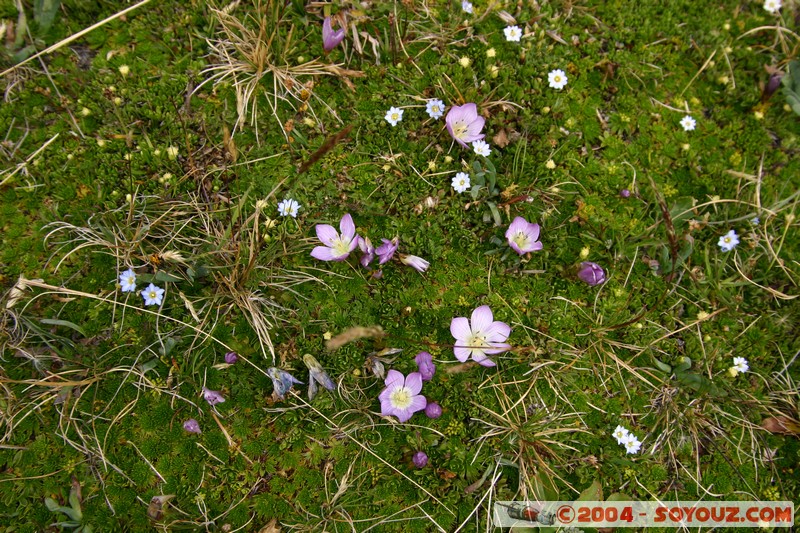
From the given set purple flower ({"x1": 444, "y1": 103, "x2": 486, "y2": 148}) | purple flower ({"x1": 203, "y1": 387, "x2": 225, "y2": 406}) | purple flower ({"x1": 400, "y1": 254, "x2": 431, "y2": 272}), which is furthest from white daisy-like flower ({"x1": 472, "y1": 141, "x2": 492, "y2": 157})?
purple flower ({"x1": 203, "y1": 387, "x2": 225, "y2": 406})

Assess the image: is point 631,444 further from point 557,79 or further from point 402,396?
point 557,79

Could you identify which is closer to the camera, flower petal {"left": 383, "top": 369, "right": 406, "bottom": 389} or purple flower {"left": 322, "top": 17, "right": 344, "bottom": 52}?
flower petal {"left": 383, "top": 369, "right": 406, "bottom": 389}

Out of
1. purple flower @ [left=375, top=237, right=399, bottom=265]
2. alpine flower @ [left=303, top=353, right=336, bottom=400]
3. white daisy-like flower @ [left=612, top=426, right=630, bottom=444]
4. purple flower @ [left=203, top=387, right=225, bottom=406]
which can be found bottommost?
white daisy-like flower @ [left=612, top=426, right=630, bottom=444]

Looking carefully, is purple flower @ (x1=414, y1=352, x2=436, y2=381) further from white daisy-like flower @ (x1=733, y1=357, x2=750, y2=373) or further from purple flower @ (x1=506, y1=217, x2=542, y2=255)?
white daisy-like flower @ (x1=733, y1=357, x2=750, y2=373)

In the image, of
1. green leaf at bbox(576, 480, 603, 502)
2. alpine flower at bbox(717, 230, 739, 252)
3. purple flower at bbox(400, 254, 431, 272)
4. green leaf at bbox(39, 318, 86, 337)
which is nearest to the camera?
green leaf at bbox(39, 318, 86, 337)

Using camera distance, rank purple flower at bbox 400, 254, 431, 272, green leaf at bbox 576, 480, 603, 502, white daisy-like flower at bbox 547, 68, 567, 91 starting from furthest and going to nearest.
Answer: white daisy-like flower at bbox 547, 68, 567, 91, purple flower at bbox 400, 254, 431, 272, green leaf at bbox 576, 480, 603, 502

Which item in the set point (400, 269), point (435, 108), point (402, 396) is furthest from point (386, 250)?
point (435, 108)
